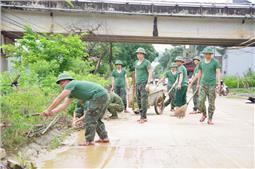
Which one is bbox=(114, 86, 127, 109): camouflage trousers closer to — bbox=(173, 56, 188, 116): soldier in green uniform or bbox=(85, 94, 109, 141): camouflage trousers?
bbox=(173, 56, 188, 116): soldier in green uniform

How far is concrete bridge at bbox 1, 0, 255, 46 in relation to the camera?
25.0m

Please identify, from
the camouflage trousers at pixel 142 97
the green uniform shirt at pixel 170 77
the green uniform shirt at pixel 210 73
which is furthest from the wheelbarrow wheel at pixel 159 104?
the green uniform shirt at pixel 210 73

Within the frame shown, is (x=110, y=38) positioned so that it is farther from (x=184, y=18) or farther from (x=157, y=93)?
(x=157, y=93)

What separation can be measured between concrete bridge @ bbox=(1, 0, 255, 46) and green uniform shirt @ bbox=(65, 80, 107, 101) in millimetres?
17188

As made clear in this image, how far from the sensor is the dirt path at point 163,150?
650cm

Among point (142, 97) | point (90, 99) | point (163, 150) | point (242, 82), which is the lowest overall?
point (242, 82)

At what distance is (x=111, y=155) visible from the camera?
23.3 feet

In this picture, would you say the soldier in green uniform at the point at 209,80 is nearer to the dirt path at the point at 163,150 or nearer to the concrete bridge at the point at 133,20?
the dirt path at the point at 163,150

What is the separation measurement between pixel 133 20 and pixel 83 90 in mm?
19135

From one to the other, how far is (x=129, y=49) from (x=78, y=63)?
30301mm

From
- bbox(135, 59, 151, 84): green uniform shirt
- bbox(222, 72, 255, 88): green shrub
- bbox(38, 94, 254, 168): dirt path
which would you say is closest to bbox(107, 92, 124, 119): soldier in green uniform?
bbox(135, 59, 151, 84): green uniform shirt

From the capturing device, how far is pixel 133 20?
26.3 metres

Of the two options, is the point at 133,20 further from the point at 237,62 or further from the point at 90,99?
the point at 237,62

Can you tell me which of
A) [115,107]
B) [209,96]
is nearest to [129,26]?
[115,107]
